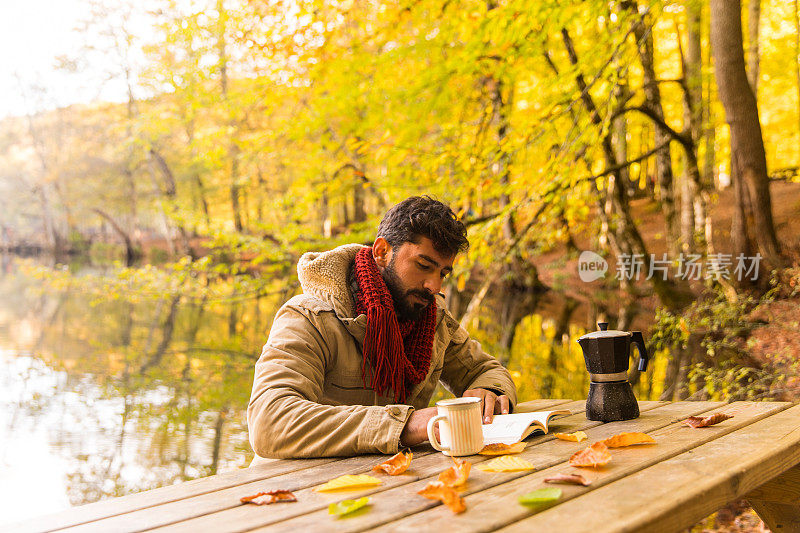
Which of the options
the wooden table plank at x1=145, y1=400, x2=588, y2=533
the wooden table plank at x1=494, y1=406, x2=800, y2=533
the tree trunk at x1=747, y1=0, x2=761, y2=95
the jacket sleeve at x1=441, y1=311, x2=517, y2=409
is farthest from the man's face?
the tree trunk at x1=747, y1=0, x2=761, y2=95

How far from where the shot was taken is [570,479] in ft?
4.85

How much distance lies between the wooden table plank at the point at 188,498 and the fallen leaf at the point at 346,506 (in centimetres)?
27

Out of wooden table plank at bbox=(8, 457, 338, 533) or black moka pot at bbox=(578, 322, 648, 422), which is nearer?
wooden table plank at bbox=(8, 457, 338, 533)

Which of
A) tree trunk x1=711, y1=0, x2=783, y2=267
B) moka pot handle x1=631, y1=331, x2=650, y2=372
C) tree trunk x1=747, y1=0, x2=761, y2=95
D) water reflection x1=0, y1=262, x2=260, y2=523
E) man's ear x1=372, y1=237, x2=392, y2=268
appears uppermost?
tree trunk x1=747, y1=0, x2=761, y2=95

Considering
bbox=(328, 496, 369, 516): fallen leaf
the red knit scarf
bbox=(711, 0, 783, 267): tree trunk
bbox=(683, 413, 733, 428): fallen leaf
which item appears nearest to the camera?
bbox=(328, 496, 369, 516): fallen leaf

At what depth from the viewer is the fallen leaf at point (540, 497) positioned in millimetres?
1341

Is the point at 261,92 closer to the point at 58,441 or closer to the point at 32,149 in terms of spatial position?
the point at 58,441

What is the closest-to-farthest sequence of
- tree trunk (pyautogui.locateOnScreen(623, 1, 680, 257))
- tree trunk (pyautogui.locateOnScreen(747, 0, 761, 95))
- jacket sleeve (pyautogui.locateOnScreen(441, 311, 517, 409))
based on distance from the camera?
1. jacket sleeve (pyautogui.locateOnScreen(441, 311, 517, 409))
2. tree trunk (pyautogui.locateOnScreen(623, 1, 680, 257))
3. tree trunk (pyautogui.locateOnScreen(747, 0, 761, 95))

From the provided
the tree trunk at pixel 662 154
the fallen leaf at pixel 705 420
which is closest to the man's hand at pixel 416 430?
the fallen leaf at pixel 705 420

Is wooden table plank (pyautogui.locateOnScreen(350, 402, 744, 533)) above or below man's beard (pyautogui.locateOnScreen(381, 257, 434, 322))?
below

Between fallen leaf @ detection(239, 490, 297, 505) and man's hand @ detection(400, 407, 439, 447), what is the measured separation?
503 mm

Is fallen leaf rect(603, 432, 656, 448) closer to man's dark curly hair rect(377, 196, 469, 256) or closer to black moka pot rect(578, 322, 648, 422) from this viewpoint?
black moka pot rect(578, 322, 648, 422)

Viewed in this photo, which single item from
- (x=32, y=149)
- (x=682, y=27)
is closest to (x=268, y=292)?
(x=682, y=27)

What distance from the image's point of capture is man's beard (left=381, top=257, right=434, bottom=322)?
250cm
